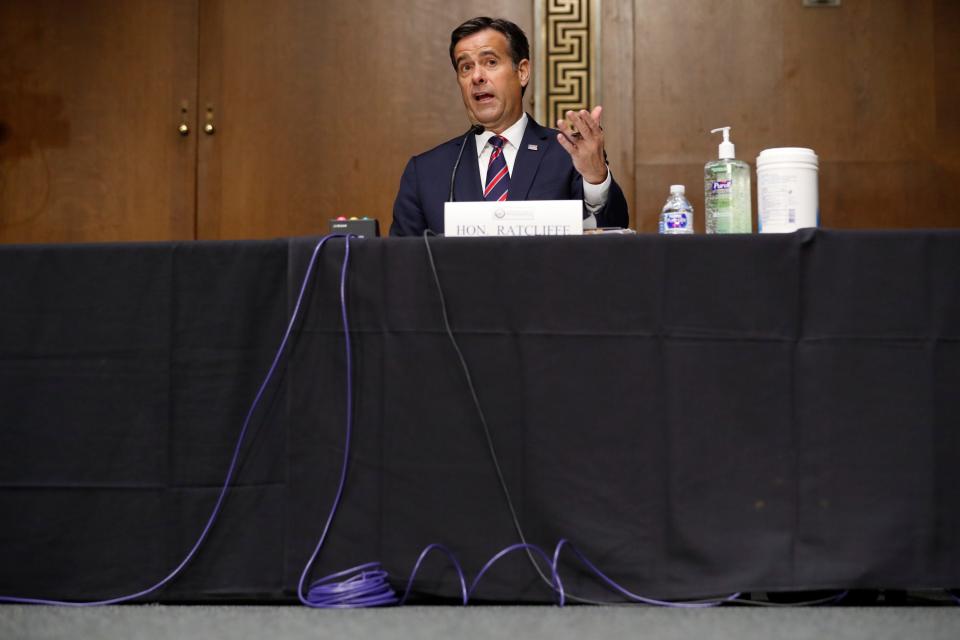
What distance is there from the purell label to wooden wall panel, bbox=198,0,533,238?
157cm

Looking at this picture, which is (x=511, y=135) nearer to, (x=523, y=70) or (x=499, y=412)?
(x=523, y=70)

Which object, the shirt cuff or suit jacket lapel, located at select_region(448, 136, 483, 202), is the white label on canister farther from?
suit jacket lapel, located at select_region(448, 136, 483, 202)

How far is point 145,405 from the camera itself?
1461 millimetres

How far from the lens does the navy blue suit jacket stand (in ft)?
6.91

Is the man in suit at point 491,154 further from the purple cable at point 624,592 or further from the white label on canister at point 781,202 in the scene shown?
the purple cable at point 624,592

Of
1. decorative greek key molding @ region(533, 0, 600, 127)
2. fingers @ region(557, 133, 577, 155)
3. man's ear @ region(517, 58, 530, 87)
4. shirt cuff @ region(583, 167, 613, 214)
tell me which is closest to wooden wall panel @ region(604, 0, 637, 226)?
decorative greek key molding @ region(533, 0, 600, 127)

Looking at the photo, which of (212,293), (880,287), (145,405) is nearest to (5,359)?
(145,405)

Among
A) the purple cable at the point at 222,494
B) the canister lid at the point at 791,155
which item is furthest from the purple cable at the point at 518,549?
the canister lid at the point at 791,155

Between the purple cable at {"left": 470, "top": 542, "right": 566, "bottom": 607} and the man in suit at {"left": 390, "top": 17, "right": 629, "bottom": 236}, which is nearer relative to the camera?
the purple cable at {"left": 470, "top": 542, "right": 566, "bottom": 607}

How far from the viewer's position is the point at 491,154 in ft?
7.15

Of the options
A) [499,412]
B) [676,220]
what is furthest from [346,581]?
→ [676,220]

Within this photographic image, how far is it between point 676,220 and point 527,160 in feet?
2.30

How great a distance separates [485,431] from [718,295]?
43cm

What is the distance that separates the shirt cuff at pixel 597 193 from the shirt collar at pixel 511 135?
386 millimetres
